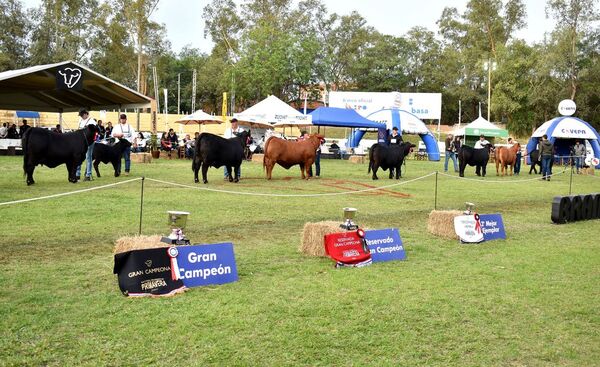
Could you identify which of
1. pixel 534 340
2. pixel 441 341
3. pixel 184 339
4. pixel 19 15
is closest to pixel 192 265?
pixel 184 339

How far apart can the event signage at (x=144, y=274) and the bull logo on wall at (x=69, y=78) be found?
9.19 meters

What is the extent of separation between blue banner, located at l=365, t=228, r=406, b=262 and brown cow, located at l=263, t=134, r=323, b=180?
10.7m

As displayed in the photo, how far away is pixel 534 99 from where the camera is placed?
61000mm

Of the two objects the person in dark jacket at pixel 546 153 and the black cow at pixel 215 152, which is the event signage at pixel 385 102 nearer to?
the person in dark jacket at pixel 546 153

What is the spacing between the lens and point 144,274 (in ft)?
19.1

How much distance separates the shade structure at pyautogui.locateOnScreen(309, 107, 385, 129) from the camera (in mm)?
34750

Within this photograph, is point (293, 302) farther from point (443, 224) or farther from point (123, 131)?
point (123, 131)

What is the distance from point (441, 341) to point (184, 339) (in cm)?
222

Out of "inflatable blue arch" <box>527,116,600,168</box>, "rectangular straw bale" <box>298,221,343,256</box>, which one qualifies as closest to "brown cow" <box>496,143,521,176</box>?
"inflatable blue arch" <box>527,116,600,168</box>

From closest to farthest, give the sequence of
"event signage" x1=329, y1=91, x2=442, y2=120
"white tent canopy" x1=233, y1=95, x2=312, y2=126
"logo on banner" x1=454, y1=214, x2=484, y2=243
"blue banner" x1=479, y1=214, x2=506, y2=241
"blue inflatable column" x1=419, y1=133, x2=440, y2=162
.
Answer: "logo on banner" x1=454, y1=214, x2=484, y2=243, "blue banner" x1=479, y1=214, x2=506, y2=241, "white tent canopy" x1=233, y1=95, x2=312, y2=126, "blue inflatable column" x1=419, y1=133, x2=440, y2=162, "event signage" x1=329, y1=91, x2=442, y2=120

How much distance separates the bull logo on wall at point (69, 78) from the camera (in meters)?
13.5

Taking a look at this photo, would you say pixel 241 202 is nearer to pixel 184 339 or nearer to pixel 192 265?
pixel 192 265

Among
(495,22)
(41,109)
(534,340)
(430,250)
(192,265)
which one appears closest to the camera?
(534,340)

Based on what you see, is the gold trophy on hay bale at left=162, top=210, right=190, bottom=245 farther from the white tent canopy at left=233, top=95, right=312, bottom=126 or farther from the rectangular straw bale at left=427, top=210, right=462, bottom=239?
the white tent canopy at left=233, top=95, right=312, bottom=126
